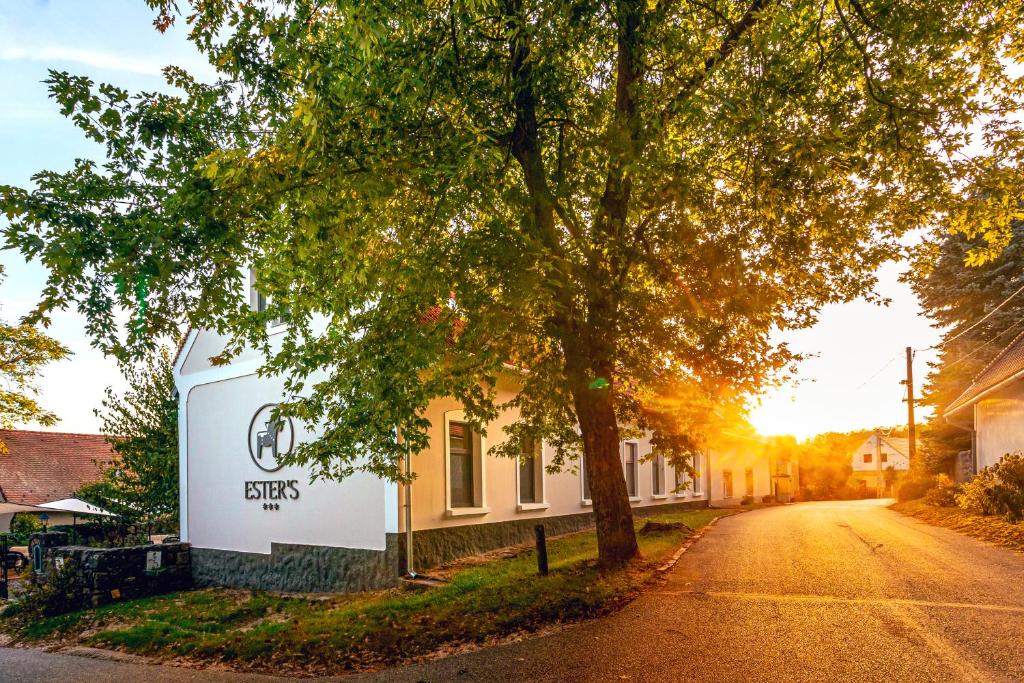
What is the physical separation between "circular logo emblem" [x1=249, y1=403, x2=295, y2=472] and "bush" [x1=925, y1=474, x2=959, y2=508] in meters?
21.5

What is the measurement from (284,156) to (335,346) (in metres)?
3.10

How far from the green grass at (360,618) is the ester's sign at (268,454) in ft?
6.86

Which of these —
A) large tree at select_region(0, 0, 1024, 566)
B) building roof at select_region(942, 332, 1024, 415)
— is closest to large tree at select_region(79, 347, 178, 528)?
large tree at select_region(0, 0, 1024, 566)

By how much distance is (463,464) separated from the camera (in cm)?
1554

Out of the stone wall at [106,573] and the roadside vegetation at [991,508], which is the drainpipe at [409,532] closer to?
the stone wall at [106,573]

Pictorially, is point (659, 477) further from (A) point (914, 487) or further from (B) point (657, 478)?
(A) point (914, 487)

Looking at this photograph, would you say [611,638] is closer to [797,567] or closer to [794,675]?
[794,675]

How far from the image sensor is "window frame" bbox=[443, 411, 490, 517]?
47.5ft

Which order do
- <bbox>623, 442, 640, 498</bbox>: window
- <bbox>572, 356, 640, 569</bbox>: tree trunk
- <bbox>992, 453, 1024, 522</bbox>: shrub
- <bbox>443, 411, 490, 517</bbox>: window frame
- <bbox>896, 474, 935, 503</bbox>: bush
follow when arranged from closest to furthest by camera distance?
<bbox>572, 356, 640, 569</bbox>: tree trunk < <bbox>443, 411, 490, 517</bbox>: window frame < <bbox>992, 453, 1024, 522</bbox>: shrub < <bbox>623, 442, 640, 498</bbox>: window < <bbox>896, 474, 935, 503</bbox>: bush

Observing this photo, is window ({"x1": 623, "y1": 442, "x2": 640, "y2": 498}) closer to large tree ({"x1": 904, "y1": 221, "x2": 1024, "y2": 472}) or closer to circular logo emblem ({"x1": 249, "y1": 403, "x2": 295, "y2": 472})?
circular logo emblem ({"x1": 249, "y1": 403, "x2": 295, "y2": 472})

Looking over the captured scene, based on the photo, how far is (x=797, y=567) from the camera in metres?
12.0

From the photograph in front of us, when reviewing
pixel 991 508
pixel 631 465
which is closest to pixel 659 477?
pixel 631 465

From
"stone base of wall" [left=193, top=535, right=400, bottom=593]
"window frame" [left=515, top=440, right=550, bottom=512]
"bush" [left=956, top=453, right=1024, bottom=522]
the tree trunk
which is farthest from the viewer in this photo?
"window frame" [left=515, top=440, right=550, bottom=512]

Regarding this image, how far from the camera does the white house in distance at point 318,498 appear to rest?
13.7m
